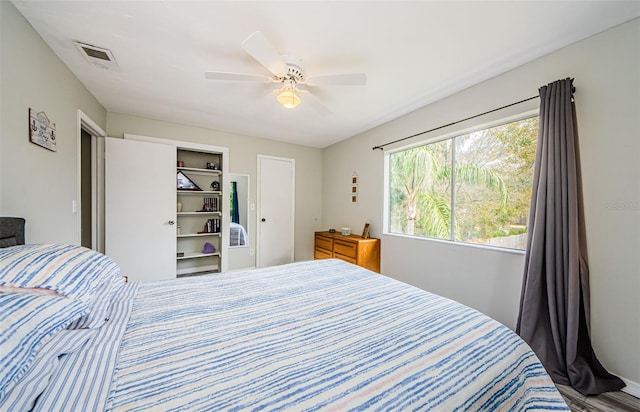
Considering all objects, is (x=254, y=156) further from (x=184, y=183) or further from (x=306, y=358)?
(x=306, y=358)

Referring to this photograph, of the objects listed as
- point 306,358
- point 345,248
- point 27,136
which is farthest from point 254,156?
point 306,358

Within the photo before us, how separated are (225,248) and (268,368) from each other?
10.8 ft

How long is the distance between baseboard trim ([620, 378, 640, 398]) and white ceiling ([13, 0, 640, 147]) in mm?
2327

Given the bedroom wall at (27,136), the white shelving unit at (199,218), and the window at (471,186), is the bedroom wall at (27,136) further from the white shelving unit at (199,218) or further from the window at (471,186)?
the window at (471,186)

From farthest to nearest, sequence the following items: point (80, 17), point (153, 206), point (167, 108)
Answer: point (153, 206), point (167, 108), point (80, 17)

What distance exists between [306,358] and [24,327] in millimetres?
811

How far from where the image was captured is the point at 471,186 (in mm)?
2430

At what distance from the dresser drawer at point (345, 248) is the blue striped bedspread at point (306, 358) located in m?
1.92

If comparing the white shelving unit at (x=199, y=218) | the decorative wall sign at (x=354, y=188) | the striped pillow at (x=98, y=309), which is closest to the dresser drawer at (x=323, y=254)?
the decorative wall sign at (x=354, y=188)

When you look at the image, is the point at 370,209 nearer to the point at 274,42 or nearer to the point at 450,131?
the point at 450,131

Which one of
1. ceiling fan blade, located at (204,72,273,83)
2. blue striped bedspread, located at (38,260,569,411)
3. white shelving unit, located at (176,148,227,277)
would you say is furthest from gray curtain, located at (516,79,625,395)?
white shelving unit, located at (176,148,227,277)

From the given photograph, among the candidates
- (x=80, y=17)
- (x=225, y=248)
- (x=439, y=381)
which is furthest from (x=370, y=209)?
(x=80, y=17)

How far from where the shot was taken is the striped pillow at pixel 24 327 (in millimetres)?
553

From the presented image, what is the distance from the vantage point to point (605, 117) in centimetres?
160
